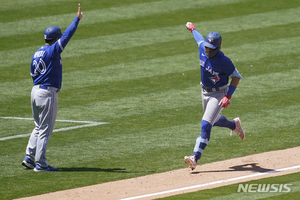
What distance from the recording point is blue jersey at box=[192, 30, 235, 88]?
→ 6.94 metres

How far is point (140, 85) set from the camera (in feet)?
36.0

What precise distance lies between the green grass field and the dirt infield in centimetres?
22

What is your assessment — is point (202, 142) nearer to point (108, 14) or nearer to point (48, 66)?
point (48, 66)

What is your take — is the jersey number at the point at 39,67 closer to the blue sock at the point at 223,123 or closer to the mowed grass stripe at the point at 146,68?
the blue sock at the point at 223,123

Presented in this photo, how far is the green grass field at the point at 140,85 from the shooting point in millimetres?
7488

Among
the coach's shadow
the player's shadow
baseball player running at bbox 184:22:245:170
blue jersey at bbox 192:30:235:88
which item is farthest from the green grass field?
blue jersey at bbox 192:30:235:88

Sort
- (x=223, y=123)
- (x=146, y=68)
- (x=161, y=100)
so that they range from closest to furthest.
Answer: (x=223, y=123) → (x=161, y=100) → (x=146, y=68)

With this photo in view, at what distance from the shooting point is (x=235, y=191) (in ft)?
19.7

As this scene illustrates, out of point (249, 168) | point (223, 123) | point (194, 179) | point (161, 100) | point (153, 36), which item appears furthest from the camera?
point (153, 36)

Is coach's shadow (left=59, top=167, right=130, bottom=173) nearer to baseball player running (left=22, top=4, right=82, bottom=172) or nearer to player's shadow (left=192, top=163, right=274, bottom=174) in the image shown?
baseball player running (left=22, top=4, right=82, bottom=172)

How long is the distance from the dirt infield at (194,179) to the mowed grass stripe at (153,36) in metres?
6.57

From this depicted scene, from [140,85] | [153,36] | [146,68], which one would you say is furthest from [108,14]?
[140,85]

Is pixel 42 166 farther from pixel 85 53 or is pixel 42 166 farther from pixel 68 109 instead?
Result: pixel 85 53

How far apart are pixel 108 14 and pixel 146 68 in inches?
159
